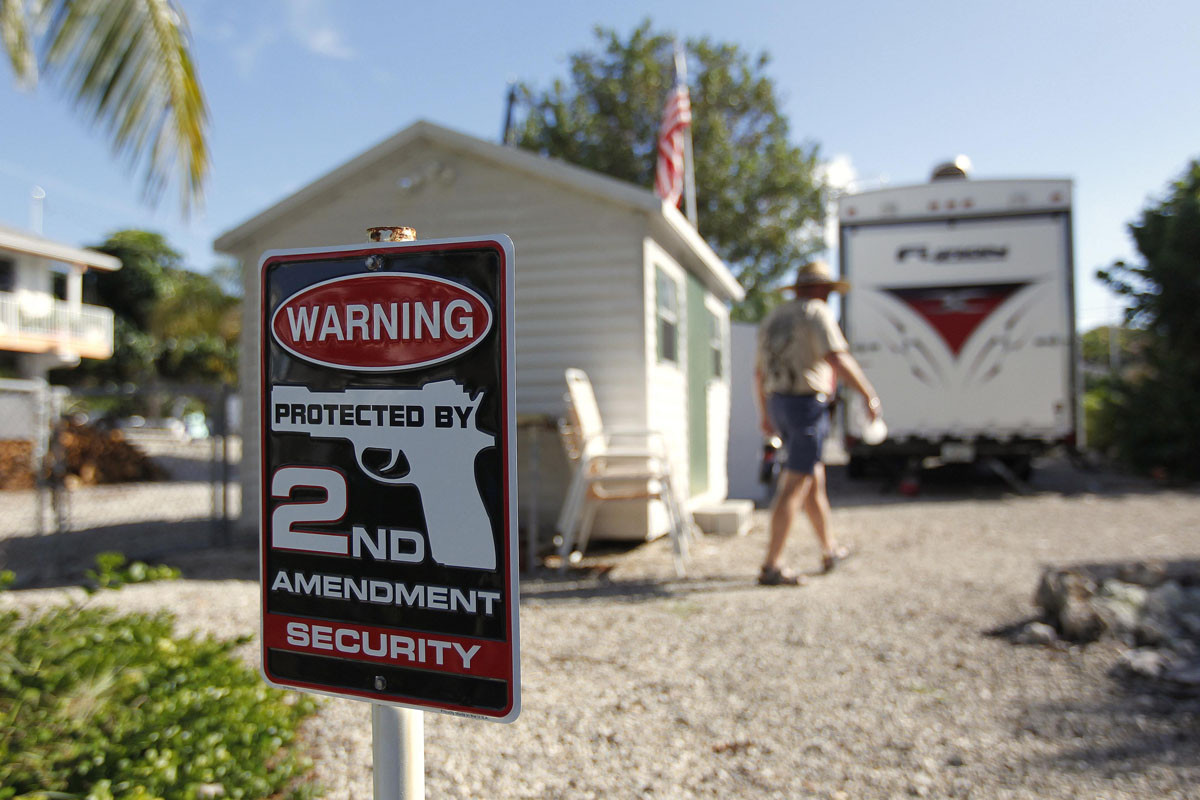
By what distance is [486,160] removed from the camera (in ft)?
24.2

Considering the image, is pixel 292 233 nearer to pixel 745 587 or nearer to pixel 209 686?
pixel 745 587

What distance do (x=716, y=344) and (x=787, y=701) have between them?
25.1 feet

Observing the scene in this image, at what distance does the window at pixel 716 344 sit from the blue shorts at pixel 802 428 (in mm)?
4694

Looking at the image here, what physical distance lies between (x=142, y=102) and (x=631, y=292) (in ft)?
12.7

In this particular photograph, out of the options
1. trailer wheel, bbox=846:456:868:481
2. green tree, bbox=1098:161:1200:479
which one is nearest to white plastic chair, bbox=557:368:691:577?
trailer wheel, bbox=846:456:868:481

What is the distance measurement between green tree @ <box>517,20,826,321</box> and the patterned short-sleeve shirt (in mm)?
16814

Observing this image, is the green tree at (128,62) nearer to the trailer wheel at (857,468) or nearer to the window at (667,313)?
the window at (667,313)

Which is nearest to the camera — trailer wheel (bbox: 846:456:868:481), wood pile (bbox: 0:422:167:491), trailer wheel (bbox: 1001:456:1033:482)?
trailer wheel (bbox: 1001:456:1033:482)

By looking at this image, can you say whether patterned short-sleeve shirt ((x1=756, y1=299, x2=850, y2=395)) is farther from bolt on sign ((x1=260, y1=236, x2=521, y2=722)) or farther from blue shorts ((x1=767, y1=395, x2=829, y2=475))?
bolt on sign ((x1=260, y1=236, x2=521, y2=722))

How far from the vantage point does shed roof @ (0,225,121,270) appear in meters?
24.9

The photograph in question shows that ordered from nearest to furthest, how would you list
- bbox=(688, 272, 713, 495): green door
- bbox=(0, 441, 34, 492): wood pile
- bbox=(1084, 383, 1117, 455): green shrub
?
1. bbox=(688, 272, 713, 495): green door
2. bbox=(0, 441, 34, 492): wood pile
3. bbox=(1084, 383, 1117, 455): green shrub

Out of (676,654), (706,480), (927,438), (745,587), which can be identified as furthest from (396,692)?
(927,438)

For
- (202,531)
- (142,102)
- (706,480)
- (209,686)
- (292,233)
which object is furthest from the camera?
(706,480)

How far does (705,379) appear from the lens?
9.68 meters
